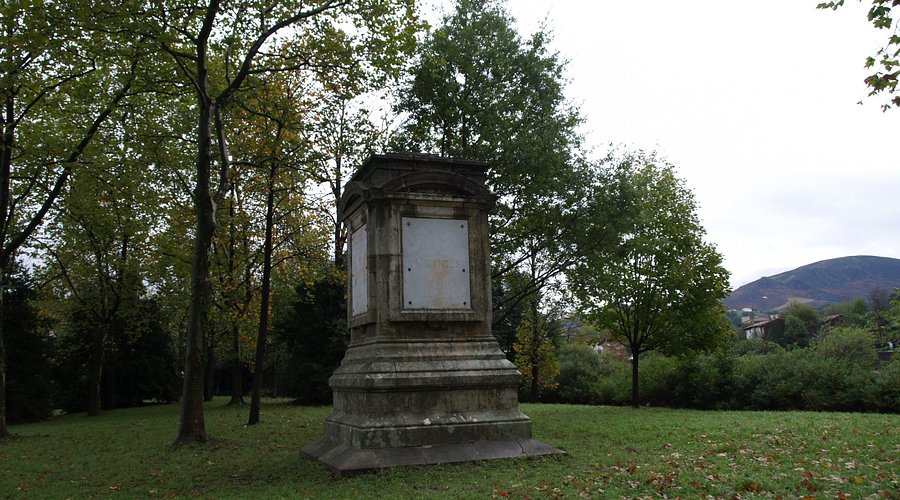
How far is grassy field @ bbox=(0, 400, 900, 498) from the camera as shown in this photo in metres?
7.21

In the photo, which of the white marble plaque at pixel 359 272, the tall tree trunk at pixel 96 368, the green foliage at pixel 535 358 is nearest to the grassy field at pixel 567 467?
the white marble plaque at pixel 359 272

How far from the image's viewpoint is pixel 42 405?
2784 centimetres

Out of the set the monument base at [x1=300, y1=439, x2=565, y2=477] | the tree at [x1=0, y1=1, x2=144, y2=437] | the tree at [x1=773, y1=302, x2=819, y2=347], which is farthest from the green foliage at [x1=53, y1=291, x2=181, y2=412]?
the tree at [x1=773, y1=302, x2=819, y2=347]

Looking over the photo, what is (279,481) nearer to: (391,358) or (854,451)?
(391,358)

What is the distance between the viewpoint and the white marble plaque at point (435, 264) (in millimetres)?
10289

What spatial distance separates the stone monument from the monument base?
22 mm

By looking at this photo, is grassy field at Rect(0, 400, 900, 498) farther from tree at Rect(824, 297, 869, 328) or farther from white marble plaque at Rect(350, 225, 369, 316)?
tree at Rect(824, 297, 869, 328)

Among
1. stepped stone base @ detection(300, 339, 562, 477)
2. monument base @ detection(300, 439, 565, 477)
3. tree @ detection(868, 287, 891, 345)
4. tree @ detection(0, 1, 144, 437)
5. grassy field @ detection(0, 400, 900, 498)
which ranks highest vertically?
tree @ detection(0, 1, 144, 437)

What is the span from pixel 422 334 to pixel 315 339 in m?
18.3

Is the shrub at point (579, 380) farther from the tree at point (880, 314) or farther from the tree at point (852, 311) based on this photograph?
the tree at point (852, 311)

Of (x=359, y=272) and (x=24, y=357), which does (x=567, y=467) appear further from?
(x=24, y=357)

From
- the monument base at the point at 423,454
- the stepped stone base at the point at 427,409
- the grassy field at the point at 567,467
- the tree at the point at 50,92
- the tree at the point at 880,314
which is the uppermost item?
the tree at the point at 50,92

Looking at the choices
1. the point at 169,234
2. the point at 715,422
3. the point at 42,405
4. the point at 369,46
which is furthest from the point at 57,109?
the point at 715,422

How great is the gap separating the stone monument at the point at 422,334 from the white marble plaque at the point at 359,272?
0.03m
